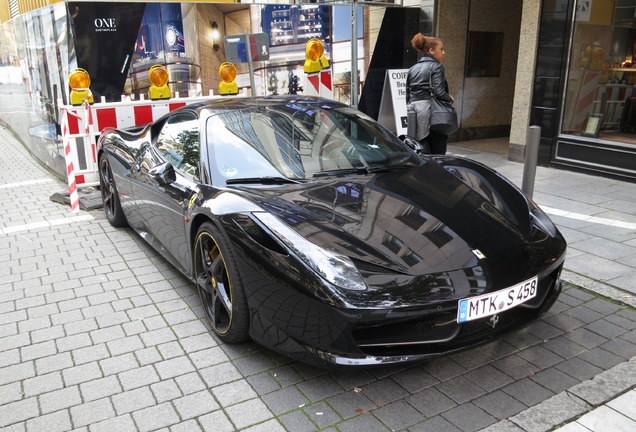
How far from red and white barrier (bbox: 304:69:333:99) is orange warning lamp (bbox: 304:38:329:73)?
8 centimetres

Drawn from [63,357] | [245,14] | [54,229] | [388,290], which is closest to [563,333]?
[388,290]

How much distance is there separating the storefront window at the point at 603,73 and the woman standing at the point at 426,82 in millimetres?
2836

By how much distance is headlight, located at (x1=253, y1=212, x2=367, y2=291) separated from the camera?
2602mm

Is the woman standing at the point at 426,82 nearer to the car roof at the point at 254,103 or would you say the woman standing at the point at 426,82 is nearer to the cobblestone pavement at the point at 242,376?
the car roof at the point at 254,103

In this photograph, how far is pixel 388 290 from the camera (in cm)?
257

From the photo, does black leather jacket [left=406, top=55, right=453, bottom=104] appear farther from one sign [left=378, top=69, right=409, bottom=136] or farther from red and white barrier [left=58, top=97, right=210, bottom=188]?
red and white barrier [left=58, top=97, right=210, bottom=188]

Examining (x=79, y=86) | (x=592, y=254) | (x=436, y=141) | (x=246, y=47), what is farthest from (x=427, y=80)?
(x=79, y=86)

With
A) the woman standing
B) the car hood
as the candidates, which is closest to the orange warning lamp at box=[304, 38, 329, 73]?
the woman standing

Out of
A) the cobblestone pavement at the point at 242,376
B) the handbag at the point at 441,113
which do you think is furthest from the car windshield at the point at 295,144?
the handbag at the point at 441,113

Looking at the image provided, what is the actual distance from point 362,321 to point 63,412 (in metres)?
1.58

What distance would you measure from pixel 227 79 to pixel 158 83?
0.94 metres

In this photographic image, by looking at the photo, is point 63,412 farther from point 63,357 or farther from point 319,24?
point 319,24

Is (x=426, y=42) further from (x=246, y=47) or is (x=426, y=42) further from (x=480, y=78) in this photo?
(x=480, y=78)

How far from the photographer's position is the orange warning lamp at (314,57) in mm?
7230
